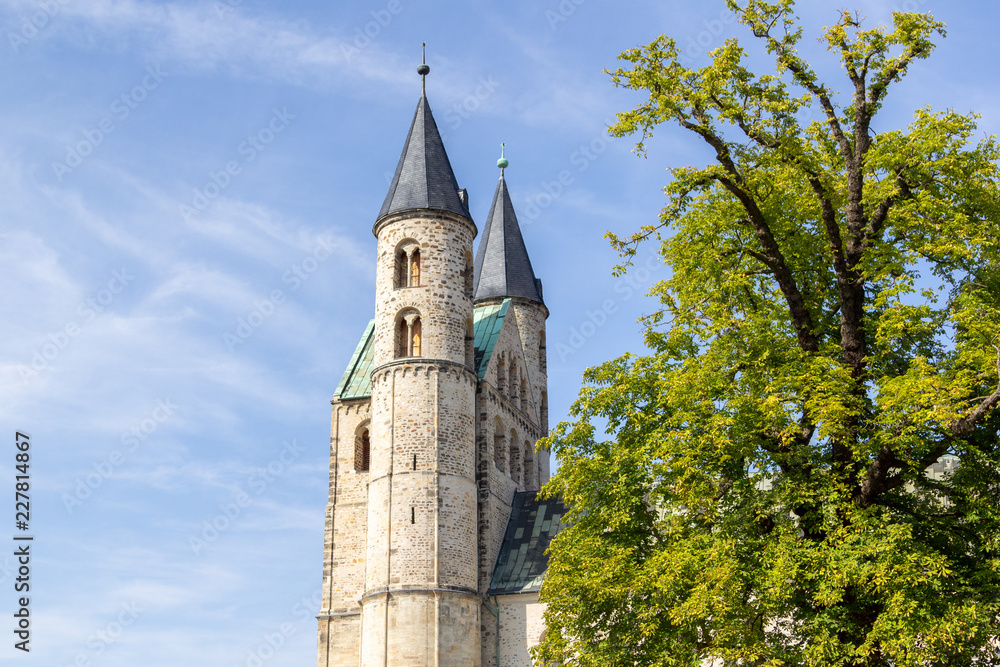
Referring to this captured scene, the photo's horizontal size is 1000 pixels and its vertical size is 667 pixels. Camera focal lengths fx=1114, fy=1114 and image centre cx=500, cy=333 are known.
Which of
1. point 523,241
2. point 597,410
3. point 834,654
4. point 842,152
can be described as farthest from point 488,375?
point 834,654

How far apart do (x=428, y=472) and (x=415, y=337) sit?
467 cm

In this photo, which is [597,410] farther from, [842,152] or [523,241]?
[523,241]

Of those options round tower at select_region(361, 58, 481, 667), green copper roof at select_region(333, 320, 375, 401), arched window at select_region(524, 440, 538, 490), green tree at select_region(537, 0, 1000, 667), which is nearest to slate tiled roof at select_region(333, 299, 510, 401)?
green copper roof at select_region(333, 320, 375, 401)

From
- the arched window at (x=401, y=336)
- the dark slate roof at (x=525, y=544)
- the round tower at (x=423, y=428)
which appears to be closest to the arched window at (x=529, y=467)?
the dark slate roof at (x=525, y=544)

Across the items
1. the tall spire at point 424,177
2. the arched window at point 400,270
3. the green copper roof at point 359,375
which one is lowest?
the green copper roof at point 359,375

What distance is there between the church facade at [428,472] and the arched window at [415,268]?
0.05 metres

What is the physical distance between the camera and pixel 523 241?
48.2 m

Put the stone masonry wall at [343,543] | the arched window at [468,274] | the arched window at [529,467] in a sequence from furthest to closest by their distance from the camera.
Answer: the arched window at [529,467] < the arched window at [468,274] < the stone masonry wall at [343,543]

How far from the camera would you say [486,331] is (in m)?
40.0

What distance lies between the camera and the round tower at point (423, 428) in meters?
31.1

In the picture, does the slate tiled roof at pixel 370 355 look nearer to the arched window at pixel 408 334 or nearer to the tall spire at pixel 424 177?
the arched window at pixel 408 334

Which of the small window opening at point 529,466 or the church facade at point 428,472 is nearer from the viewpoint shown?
the church facade at point 428,472

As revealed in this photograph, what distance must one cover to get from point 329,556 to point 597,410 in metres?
17.8

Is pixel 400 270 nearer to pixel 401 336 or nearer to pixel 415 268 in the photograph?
pixel 415 268
